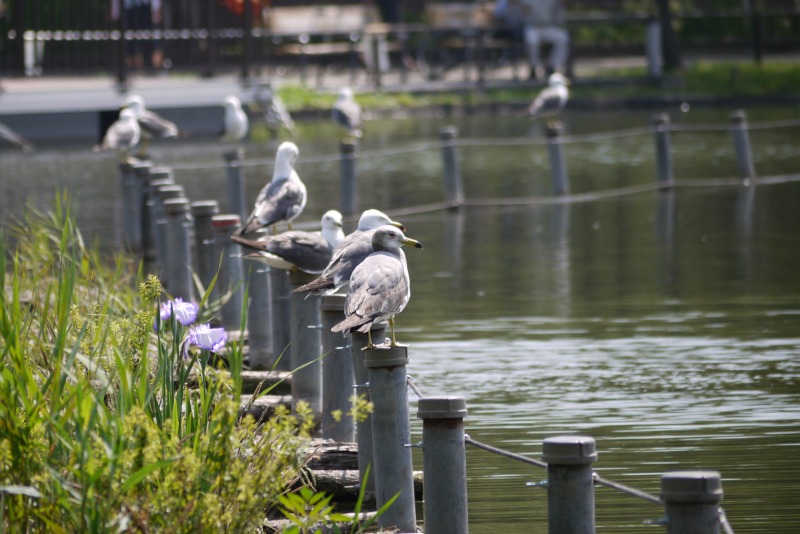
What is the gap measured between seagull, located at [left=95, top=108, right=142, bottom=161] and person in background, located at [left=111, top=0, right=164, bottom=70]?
10125 millimetres

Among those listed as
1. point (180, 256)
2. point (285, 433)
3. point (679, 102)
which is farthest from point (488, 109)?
point (285, 433)

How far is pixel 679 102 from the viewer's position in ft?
100

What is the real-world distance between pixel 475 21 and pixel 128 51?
11829 mm

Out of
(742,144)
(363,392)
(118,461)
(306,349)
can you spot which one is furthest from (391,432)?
(742,144)

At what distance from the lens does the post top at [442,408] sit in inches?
198

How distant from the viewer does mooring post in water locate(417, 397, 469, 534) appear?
5.05 m

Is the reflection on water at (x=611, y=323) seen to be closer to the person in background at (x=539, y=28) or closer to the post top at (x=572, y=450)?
the post top at (x=572, y=450)

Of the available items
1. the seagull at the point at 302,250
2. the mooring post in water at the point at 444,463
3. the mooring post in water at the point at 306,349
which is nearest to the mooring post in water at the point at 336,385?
the mooring post in water at the point at 306,349

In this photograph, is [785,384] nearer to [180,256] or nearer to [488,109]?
[180,256]

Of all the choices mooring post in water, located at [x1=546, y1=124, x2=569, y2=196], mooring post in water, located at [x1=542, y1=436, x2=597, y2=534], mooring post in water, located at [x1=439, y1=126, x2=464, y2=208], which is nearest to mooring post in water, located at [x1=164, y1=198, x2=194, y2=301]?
mooring post in water, located at [x1=439, y1=126, x2=464, y2=208]

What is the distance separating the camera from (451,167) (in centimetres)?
1639

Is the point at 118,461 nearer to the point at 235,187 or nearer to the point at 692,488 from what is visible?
the point at 692,488

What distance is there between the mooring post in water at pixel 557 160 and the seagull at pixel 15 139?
9926 millimetres

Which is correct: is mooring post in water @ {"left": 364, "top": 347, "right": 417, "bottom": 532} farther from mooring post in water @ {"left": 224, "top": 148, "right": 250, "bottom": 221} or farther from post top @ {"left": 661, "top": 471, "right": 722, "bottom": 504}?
mooring post in water @ {"left": 224, "top": 148, "right": 250, "bottom": 221}
